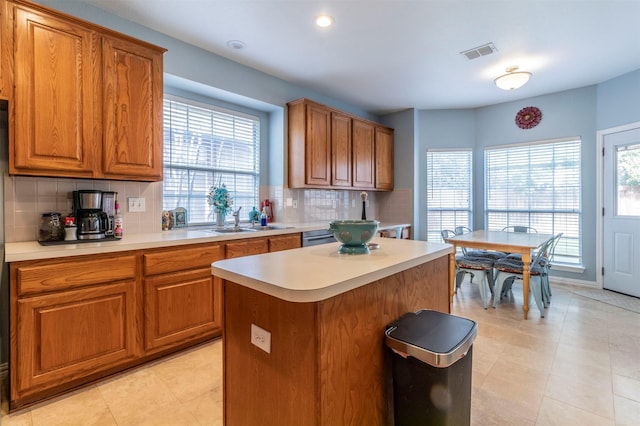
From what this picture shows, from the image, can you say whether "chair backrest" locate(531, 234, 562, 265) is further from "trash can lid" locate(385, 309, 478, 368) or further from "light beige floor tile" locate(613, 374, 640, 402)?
"trash can lid" locate(385, 309, 478, 368)

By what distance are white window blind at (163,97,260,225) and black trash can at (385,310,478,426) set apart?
2681mm

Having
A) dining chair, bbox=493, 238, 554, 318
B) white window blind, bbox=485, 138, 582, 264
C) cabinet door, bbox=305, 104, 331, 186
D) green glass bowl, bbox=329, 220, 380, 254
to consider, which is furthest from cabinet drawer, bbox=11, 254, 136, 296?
white window blind, bbox=485, 138, 582, 264

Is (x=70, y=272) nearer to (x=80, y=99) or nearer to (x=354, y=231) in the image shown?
(x=80, y=99)

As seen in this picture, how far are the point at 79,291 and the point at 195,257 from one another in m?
0.75

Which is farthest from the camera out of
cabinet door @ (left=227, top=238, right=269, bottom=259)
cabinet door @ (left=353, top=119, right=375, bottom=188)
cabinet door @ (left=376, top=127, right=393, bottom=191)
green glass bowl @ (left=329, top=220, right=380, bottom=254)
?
cabinet door @ (left=376, top=127, right=393, bottom=191)

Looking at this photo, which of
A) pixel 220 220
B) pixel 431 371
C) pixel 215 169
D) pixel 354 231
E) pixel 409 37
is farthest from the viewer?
pixel 215 169

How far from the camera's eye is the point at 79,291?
6.32 feet

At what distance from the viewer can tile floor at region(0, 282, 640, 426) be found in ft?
5.67

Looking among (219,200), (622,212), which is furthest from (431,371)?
(622,212)

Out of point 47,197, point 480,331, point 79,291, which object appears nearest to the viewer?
point 79,291

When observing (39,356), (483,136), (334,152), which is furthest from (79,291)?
(483,136)

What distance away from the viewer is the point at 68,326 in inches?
74.6

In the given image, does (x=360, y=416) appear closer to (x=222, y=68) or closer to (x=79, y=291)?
(x=79, y=291)

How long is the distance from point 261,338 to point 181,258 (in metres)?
1.42
